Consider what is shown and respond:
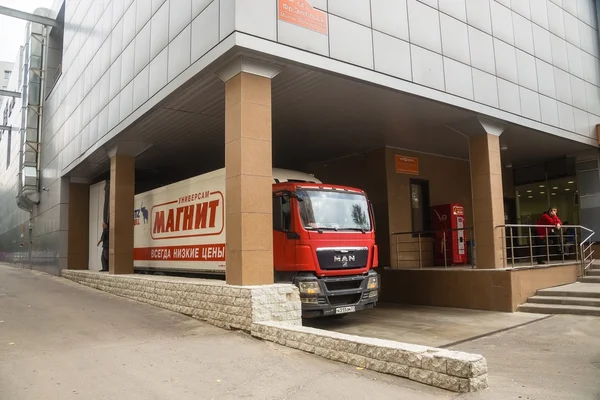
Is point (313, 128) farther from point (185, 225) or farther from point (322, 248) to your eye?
point (322, 248)

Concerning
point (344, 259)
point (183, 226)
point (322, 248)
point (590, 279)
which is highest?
point (183, 226)

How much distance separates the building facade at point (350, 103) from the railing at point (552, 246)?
0.51 m

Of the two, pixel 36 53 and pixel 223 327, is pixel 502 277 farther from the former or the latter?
pixel 36 53

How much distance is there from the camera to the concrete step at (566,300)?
1116 centimetres

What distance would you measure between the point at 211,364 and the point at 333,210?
176 inches

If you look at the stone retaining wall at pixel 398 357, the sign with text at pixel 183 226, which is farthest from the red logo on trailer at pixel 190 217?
the stone retaining wall at pixel 398 357

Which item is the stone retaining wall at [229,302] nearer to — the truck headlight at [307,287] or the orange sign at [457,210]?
the truck headlight at [307,287]

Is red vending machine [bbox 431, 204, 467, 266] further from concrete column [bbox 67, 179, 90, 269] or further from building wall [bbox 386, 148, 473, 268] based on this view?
concrete column [bbox 67, 179, 90, 269]

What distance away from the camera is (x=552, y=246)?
14984 millimetres

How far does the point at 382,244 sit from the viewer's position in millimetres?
16078

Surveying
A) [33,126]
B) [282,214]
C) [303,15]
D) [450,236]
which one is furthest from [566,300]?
[33,126]

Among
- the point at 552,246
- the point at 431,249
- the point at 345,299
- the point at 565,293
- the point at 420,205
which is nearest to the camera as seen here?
the point at 345,299

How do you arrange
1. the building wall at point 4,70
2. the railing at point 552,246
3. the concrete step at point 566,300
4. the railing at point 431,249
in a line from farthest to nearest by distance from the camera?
the building wall at point 4,70, the railing at point 431,249, the railing at point 552,246, the concrete step at point 566,300

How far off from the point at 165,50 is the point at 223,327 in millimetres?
6897
